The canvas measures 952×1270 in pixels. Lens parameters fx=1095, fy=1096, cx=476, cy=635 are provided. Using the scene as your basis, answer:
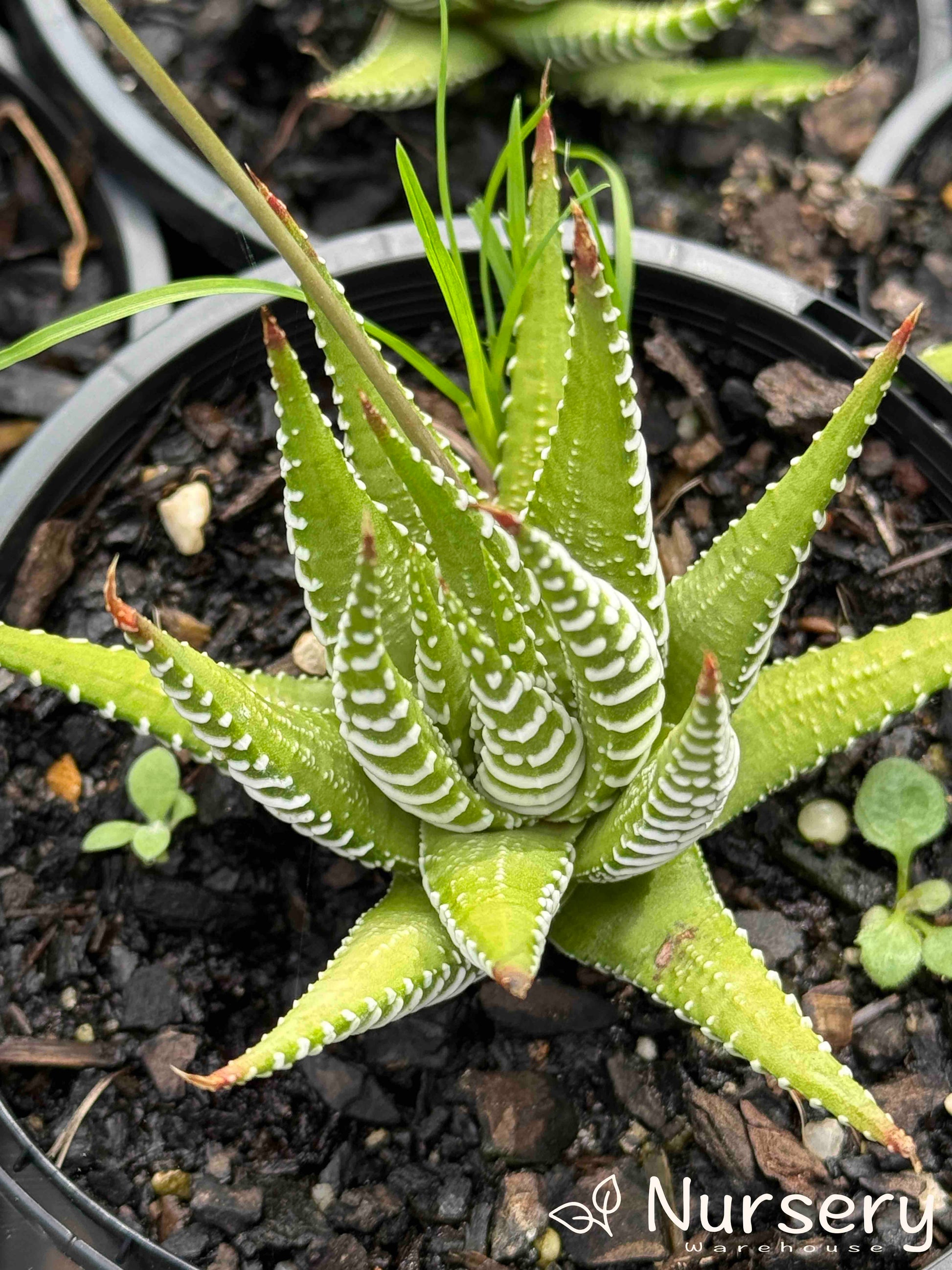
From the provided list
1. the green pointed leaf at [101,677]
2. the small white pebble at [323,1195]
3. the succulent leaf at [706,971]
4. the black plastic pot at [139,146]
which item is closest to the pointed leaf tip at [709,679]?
the succulent leaf at [706,971]

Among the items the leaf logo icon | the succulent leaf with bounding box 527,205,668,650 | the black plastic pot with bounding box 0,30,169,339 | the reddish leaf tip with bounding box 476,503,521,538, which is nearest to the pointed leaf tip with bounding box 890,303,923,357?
the succulent leaf with bounding box 527,205,668,650

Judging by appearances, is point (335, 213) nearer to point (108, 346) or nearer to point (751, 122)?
point (108, 346)

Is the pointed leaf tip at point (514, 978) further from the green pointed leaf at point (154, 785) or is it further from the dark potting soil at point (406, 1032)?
the green pointed leaf at point (154, 785)

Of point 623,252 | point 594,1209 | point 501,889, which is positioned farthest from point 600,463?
point 594,1209

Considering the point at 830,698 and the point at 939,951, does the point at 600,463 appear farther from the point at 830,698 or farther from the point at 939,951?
the point at 939,951

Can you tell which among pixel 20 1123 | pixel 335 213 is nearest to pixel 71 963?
pixel 20 1123

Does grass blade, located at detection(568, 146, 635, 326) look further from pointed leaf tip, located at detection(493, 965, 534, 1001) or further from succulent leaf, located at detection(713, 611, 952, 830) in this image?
pointed leaf tip, located at detection(493, 965, 534, 1001)
